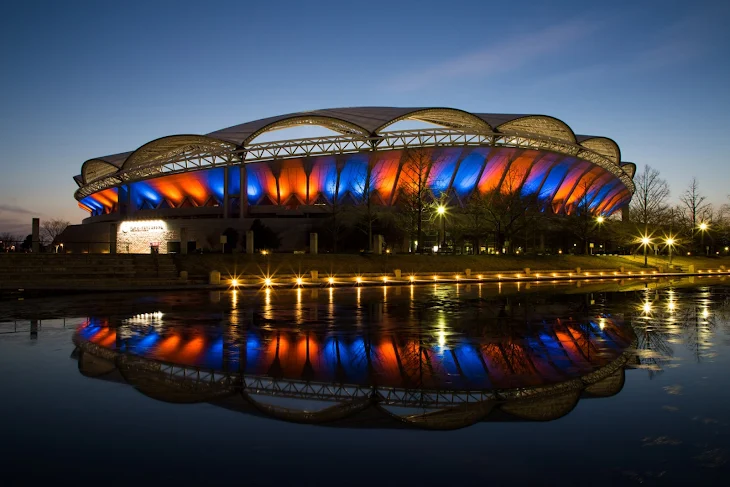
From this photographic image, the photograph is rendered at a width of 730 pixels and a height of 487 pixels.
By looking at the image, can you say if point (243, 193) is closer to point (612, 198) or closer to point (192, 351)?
point (192, 351)

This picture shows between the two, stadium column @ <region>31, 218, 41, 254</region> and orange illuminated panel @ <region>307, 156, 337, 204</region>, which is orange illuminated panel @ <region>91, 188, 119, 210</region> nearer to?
orange illuminated panel @ <region>307, 156, 337, 204</region>

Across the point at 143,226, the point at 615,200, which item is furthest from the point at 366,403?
the point at 615,200

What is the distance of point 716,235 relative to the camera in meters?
87.1

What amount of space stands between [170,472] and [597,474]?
385 cm

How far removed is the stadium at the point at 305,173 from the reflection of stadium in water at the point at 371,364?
46.7 meters

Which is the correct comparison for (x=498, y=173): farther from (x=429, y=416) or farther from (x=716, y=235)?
(x=429, y=416)

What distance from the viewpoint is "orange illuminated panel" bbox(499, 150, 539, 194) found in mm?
69000

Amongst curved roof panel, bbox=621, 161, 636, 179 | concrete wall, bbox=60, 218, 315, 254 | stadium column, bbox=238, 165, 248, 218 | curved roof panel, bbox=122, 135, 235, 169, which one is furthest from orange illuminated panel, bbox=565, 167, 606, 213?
curved roof panel, bbox=122, 135, 235, 169

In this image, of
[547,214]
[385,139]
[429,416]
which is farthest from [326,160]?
[429,416]

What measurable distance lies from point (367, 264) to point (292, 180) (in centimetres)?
2684

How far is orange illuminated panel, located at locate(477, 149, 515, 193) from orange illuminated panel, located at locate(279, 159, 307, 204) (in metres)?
20.8

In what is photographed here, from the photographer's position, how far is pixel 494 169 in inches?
A: 2756

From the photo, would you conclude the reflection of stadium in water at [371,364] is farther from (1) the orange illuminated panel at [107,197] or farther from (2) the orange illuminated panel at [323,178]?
(1) the orange illuminated panel at [107,197]

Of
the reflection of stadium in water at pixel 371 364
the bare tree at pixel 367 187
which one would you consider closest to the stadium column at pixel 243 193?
the bare tree at pixel 367 187
